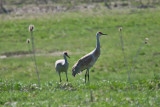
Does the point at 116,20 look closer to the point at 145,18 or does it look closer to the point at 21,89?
the point at 145,18

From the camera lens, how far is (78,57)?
82.1 feet

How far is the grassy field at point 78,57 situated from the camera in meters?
9.73

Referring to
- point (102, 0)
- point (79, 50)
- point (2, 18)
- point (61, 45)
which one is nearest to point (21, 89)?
point (79, 50)

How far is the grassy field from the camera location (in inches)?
383

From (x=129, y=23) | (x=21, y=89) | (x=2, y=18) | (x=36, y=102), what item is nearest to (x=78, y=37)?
(x=129, y=23)

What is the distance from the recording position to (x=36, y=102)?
9.31m

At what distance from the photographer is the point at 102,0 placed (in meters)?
71.9

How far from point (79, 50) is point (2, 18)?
82.1 feet

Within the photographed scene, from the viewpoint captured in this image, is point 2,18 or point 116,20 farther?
point 2,18

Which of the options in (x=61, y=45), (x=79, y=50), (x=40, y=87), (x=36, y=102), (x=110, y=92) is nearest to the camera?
(x=36, y=102)

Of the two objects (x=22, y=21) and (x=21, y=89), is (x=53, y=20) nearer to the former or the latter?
(x=22, y=21)

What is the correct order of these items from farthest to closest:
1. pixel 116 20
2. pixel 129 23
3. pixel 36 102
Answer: pixel 116 20 < pixel 129 23 < pixel 36 102

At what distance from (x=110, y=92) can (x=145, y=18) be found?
36057 mm

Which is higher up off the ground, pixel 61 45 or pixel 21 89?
pixel 21 89
